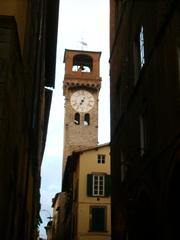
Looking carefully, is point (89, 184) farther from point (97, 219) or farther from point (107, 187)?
point (97, 219)

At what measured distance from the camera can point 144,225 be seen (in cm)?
1356

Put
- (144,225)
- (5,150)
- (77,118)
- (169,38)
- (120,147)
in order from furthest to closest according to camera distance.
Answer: (77,118), (120,147), (144,225), (169,38), (5,150)

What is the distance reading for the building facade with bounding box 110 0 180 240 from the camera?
10820mm

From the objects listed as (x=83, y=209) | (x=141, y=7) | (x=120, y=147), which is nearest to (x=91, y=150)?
(x=83, y=209)

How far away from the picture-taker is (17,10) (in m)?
9.35

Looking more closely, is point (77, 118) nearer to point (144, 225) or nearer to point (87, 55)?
point (87, 55)

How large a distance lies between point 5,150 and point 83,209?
24.2 metres

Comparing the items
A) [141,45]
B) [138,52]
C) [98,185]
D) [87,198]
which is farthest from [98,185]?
[141,45]

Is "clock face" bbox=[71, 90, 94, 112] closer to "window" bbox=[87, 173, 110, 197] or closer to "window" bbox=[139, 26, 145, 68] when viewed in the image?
"window" bbox=[87, 173, 110, 197]

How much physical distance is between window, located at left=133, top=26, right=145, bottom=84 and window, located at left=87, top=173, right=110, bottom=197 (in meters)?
17.8

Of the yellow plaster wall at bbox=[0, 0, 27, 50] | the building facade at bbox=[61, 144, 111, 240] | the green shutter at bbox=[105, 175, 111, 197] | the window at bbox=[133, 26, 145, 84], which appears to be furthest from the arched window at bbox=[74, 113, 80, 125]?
the yellow plaster wall at bbox=[0, 0, 27, 50]

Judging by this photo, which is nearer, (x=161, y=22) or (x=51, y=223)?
(x=161, y=22)

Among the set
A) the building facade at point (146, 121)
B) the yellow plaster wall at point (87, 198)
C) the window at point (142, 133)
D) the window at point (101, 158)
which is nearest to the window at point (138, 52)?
the building facade at point (146, 121)

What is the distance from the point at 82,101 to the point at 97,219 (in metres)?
28.3
